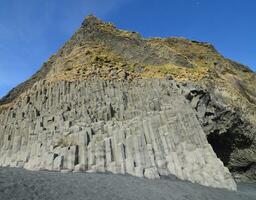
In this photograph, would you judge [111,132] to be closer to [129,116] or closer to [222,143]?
[129,116]

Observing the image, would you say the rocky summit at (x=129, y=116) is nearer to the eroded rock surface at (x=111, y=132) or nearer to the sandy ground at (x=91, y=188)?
the eroded rock surface at (x=111, y=132)

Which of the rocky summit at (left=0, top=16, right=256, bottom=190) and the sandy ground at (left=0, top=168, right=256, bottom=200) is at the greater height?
the rocky summit at (left=0, top=16, right=256, bottom=190)

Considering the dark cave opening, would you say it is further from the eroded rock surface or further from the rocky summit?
the eroded rock surface

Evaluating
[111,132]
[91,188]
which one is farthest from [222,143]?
[91,188]

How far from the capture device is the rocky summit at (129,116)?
2370cm

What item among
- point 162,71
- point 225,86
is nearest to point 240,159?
point 225,86

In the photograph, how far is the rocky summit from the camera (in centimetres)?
2370

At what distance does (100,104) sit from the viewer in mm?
30031

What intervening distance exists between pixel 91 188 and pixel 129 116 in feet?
44.2

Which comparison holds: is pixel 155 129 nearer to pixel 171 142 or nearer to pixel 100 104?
pixel 171 142

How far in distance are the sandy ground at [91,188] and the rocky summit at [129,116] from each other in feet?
8.60

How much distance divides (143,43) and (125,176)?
2654 cm

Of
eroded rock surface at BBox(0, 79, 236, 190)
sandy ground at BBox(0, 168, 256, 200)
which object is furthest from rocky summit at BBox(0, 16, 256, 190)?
sandy ground at BBox(0, 168, 256, 200)

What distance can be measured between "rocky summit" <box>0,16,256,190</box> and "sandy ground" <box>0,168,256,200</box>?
262 centimetres
